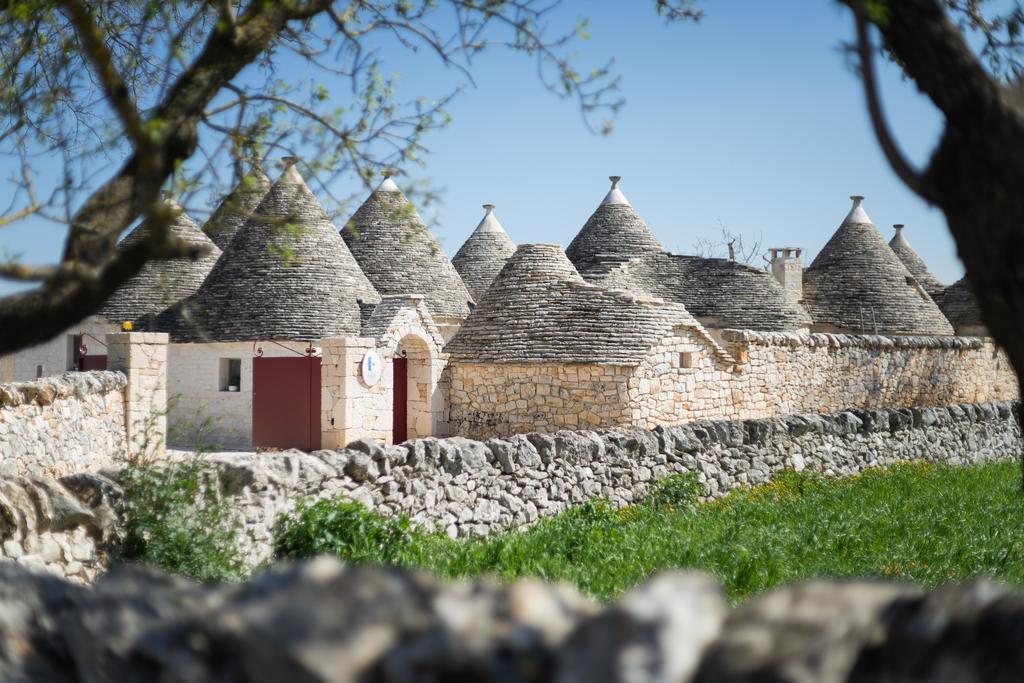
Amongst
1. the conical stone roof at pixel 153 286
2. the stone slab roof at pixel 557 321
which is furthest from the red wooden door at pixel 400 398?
the conical stone roof at pixel 153 286

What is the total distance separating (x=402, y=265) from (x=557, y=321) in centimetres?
841

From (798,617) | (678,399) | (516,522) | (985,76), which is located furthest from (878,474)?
A: (798,617)

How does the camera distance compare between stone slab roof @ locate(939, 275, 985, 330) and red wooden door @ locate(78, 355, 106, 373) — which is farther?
stone slab roof @ locate(939, 275, 985, 330)

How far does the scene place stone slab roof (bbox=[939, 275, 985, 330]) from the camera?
1335 inches

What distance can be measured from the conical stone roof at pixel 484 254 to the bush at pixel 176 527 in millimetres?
22206

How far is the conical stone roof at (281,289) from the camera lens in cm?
2052

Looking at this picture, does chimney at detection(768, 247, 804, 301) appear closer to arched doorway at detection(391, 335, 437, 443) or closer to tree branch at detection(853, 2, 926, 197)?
arched doorway at detection(391, 335, 437, 443)

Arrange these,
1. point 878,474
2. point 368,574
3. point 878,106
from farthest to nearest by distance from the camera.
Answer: point 878,474 → point 878,106 → point 368,574

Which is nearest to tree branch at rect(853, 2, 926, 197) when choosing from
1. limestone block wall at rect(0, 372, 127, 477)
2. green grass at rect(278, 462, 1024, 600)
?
green grass at rect(278, 462, 1024, 600)

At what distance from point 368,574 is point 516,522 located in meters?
7.87

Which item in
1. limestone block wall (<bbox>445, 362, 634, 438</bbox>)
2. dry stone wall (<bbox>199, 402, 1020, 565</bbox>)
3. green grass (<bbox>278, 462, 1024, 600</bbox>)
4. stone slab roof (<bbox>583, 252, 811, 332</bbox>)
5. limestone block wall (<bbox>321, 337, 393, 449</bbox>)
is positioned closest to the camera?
green grass (<bbox>278, 462, 1024, 600</bbox>)

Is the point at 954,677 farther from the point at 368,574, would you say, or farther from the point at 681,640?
the point at 368,574

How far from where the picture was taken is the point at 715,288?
26.9m

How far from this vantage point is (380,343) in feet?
61.4
